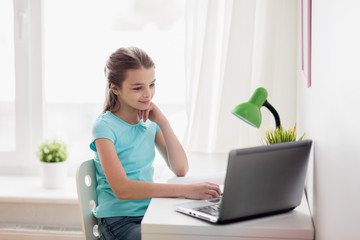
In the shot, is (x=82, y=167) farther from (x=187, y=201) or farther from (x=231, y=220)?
(x=231, y=220)

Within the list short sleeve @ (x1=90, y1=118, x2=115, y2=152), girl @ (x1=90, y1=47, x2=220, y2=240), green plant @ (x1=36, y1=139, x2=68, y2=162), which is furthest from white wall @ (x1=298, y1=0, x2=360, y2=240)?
green plant @ (x1=36, y1=139, x2=68, y2=162)

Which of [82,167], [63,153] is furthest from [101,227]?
[63,153]

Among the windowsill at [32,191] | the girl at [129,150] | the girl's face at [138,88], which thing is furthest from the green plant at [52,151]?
the girl's face at [138,88]

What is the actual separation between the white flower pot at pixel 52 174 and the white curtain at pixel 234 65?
0.71 metres

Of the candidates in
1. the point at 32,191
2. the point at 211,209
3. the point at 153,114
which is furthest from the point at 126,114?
the point at 32,191

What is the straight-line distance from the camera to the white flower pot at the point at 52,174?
2.62 metres

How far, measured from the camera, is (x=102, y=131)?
1607 mm

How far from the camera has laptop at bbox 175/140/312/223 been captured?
1.12m

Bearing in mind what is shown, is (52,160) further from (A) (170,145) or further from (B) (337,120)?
(B) (337,120)

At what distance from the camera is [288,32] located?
2379mm

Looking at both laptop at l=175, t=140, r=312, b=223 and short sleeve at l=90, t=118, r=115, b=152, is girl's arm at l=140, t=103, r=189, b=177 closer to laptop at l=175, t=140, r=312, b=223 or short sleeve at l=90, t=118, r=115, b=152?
short sleeve at l=90, t=118, r=115, b=152

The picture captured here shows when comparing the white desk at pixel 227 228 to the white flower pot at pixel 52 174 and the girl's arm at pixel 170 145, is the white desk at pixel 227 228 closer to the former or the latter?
the girl's arm at pixel 170 145

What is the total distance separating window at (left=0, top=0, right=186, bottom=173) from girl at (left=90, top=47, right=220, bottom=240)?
0.93 m

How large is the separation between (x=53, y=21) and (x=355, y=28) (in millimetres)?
2358
